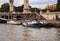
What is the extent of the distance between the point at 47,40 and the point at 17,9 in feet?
242

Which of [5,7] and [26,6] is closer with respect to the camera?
[26,6]

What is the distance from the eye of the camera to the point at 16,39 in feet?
106

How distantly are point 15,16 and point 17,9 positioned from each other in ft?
69.2

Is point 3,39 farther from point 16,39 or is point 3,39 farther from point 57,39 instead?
point 57,39

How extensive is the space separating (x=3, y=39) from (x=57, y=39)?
17.2ft

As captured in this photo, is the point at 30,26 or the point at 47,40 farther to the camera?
the point at 30,26

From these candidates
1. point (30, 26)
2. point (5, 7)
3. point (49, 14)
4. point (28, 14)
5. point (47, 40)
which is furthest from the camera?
point (5, 7)

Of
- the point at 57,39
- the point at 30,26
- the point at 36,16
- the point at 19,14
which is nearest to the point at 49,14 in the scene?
the point at 36,16

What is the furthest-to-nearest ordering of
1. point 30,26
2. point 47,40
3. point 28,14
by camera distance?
point 28,14
point 30,26
point 47,40

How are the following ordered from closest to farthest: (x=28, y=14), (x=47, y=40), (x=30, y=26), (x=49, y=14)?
(x=47, y=40), (x=30, y=26), (x=49, y=14), (x=28, y=14)

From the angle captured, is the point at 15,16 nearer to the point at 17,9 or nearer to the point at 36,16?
the point at 36,16

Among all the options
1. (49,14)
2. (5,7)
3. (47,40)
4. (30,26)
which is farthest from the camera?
(5,7)

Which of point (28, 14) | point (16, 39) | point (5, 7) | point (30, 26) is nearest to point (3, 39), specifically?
point (16, 39)

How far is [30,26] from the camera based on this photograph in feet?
172
